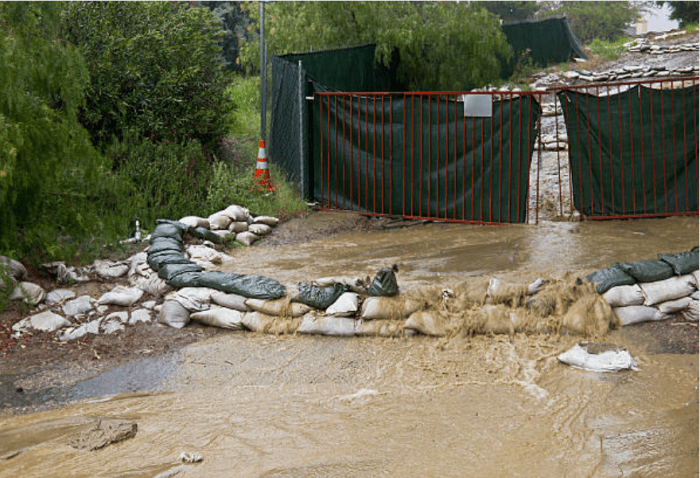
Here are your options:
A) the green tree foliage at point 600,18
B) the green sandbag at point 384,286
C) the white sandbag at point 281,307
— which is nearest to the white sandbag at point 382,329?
the green sandbag at point 384,286

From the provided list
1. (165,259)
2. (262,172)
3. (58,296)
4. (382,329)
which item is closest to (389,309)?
(382,329)

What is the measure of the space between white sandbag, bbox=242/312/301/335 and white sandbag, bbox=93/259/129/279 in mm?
2018

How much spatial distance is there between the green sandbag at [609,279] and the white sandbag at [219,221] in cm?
472

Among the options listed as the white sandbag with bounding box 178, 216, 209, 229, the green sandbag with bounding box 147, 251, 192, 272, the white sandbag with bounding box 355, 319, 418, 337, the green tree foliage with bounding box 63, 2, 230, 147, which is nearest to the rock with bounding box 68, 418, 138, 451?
the white sandbag with bounding box 355, 319, 418, 337

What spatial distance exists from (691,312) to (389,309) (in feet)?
8.54

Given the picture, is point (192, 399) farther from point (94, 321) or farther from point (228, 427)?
point (94, 321)

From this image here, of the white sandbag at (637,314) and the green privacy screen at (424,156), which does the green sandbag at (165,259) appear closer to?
the green privacy screen at (424,156)

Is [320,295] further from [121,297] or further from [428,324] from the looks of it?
[121,297]

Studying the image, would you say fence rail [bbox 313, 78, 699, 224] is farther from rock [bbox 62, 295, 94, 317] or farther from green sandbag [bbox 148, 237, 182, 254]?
rock [bbox 62, 295, 94, 317]

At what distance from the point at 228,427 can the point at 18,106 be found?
3.79 meters

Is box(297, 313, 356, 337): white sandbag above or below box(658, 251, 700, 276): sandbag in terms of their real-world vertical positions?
below

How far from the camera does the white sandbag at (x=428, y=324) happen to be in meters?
6.51

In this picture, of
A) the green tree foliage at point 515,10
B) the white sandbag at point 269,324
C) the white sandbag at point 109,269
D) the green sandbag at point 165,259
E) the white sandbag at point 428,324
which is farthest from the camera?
the green tree foliage at point 515,10

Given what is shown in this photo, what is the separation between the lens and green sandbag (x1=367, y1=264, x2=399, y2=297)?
6816mm
